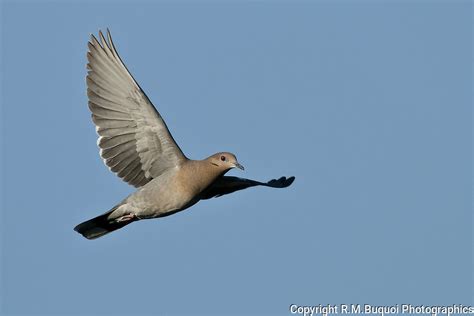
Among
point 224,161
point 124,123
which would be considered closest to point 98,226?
point 124,123

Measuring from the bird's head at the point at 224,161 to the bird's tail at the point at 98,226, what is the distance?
1495 millimetres

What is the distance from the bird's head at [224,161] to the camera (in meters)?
15.2

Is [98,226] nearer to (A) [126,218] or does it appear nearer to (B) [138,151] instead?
(A) [126,218]

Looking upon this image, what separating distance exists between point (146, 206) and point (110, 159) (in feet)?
2.87

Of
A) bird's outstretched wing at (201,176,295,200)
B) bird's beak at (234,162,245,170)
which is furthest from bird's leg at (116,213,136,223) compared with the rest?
bird's beak at (234,162,245,170)

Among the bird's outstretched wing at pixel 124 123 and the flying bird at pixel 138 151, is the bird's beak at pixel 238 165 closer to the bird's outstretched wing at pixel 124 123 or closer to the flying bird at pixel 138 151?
the flying bird at pixel 138 151

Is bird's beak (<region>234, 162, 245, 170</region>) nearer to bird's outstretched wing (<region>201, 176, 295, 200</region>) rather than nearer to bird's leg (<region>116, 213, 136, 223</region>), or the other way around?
bird's outstretched wing (<region>201, 176, 295, 200</region>)

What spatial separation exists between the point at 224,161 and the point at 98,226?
2127 mm

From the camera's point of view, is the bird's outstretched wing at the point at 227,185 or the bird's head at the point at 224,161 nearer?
the bird's head at the point at 224,161

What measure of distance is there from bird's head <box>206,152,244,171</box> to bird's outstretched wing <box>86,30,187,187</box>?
1.45 ft

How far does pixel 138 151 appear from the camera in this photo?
1545 cm

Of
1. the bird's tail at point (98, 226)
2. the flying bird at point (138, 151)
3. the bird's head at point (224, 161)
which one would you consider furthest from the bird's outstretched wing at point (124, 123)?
the bird's tail at point (98, 226)

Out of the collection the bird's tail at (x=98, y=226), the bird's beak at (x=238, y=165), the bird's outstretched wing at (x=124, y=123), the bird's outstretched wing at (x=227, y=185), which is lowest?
the bird's tail at (x=98, y=226)

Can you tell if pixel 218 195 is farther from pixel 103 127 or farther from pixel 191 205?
pixel 103 127
